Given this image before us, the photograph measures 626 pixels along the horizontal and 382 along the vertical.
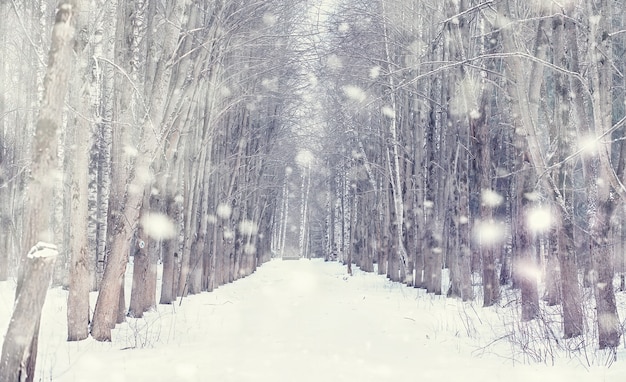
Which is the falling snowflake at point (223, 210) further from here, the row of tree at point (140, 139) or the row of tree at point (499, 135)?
the row of tree at point (499, 135)

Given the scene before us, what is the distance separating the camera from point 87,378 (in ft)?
20.4

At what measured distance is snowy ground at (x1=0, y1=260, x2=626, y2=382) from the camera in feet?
21.5

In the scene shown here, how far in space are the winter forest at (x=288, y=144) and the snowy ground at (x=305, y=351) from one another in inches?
20.2

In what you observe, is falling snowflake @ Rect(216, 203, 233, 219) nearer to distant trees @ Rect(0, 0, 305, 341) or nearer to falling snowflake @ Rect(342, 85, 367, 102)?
distant trees @ Rect(0, 0, 305, 341)

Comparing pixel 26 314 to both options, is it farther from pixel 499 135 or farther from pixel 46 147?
pixel 499 135

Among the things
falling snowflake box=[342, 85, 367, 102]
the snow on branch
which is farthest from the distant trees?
falling snowflake box=[342, 85, 367, 102]

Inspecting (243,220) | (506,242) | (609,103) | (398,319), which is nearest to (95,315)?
(398,319)

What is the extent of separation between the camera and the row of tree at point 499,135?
7918 millimetres

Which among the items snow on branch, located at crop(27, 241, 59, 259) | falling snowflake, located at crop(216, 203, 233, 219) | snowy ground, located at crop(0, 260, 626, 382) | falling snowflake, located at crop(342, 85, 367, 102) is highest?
falling snowflake, located at crop(342, 85, 367, 102)

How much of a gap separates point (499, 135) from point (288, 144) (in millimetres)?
14074

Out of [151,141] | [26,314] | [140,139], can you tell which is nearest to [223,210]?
[140,139]

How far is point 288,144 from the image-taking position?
114ft

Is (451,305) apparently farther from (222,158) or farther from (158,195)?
(222,158)

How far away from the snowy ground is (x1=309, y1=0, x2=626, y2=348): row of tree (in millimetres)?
1407
